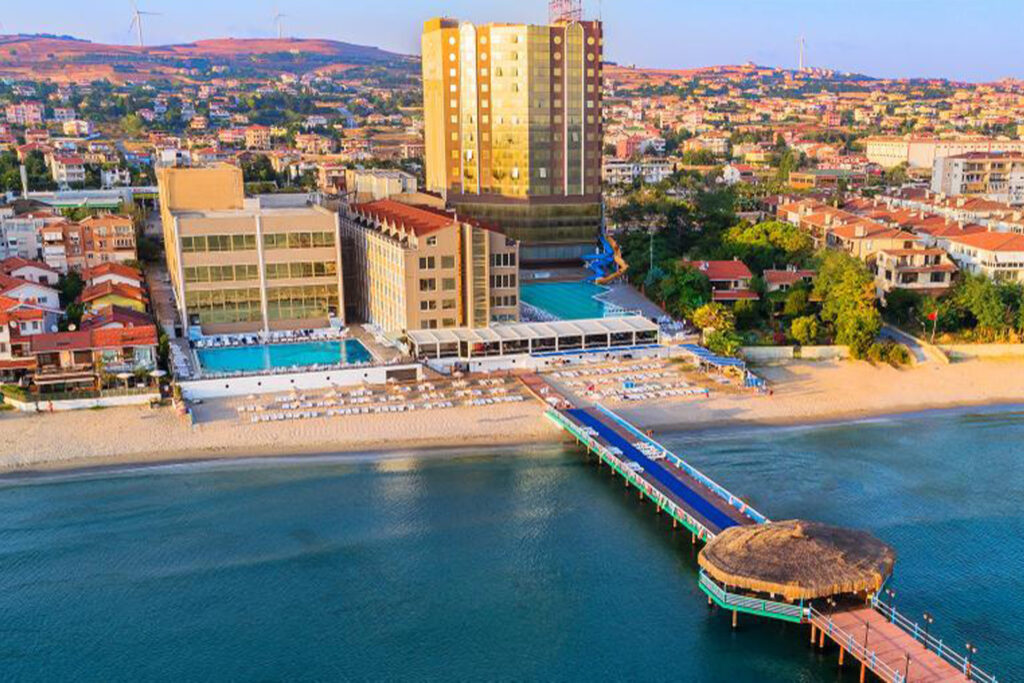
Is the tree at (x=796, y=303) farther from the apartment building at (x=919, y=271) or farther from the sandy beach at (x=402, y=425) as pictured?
the sandy beach at (x=402, y=425)

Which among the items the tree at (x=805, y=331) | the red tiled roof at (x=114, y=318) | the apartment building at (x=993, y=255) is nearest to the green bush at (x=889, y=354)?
the tree at (x=805, y=331)

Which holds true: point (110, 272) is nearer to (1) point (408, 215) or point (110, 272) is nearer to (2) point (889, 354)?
(1) point (408, 215)

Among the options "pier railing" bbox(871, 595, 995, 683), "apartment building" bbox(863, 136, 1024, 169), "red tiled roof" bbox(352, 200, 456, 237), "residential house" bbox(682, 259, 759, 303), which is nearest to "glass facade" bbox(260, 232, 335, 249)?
"red tiled roof" bbox(352, 200, 456, 237)

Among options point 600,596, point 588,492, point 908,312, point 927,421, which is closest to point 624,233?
point 908,312

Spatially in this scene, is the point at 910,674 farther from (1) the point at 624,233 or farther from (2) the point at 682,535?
(1) the point at 624,233

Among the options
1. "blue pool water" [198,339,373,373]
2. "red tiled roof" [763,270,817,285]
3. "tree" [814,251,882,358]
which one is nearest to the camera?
"blue pool water" [198,339,373,373]

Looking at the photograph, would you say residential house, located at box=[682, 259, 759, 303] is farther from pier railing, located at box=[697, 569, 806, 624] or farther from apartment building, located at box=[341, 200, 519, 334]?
pier railing, located at box=[697, 569, 806, 624]
